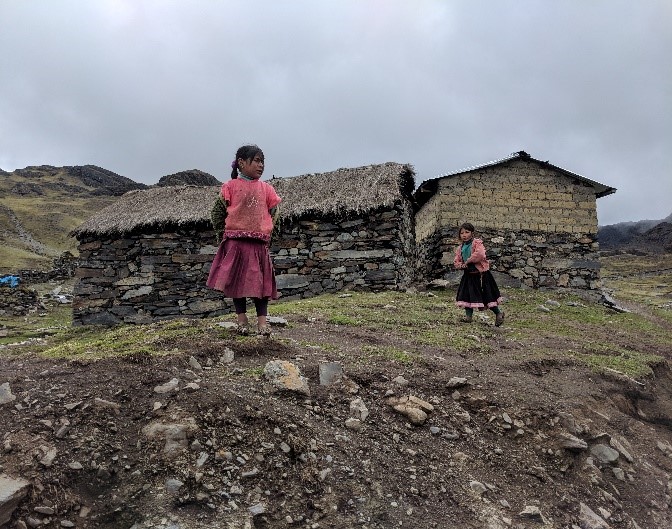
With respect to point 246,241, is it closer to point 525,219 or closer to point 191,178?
point 525,219

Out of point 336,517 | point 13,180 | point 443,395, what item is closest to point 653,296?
point 443,395

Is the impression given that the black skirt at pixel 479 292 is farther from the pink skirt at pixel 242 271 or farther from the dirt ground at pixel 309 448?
the pink skirt at pixel 242 271

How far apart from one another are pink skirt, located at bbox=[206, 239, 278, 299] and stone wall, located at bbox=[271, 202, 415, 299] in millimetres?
5870

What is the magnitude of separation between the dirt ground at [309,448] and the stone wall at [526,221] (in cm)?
813

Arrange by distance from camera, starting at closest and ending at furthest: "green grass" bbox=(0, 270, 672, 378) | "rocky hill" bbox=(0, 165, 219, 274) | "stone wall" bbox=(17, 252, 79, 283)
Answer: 1. "green grass" bbox=(0, 270, 672, 378)
2. "stone wall" bbox=(17, 252, 79, 283)
3. "rocky hill" bbox=(0, 165, 219, 274)

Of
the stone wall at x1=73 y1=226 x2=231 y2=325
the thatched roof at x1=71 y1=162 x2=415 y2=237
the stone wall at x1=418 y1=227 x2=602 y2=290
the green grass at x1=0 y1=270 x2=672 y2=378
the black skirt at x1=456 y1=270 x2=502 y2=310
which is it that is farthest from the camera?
the stone wall at x1=418 y1=227 x2=602 y2=290

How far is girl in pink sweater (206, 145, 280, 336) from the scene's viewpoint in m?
4.64

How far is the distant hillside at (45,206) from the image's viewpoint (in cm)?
3996

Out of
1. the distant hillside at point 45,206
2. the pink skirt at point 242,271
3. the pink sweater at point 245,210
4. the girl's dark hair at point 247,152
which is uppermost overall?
the distant hillside at point 45,206

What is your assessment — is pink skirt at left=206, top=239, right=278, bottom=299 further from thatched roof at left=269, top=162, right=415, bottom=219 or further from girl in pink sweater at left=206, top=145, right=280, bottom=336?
thatched roof at left=269, top=162, right=415, bottom=219

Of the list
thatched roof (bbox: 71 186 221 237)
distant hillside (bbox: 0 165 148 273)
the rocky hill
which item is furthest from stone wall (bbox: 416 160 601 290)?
distant hillside (bbox: 0 165 148 273)

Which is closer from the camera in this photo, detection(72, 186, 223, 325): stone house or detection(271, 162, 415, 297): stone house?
detection(271, 162, 415, 297): stone house

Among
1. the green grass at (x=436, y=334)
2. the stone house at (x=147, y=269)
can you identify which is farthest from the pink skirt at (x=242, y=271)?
the stone house at (x=147, y=269)

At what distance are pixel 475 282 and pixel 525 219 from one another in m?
5.72
